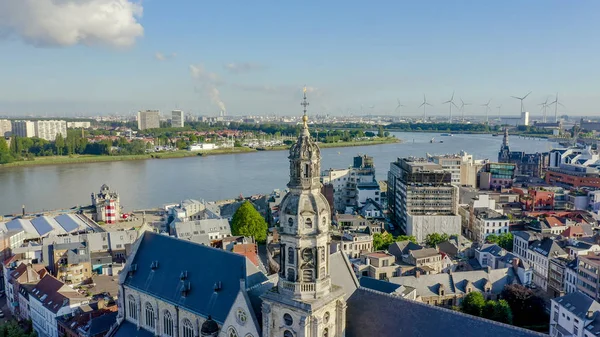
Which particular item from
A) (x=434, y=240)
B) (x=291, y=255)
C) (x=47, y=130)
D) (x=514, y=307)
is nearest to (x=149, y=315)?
(x=291, y=255)

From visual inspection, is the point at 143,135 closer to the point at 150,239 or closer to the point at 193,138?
the point at 193,138

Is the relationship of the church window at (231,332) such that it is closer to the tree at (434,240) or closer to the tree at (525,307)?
the tree at (525,307)

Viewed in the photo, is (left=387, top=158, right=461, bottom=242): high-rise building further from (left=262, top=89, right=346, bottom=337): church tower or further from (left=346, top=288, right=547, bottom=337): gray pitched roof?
(left=262, top=89, right=346, bottom=337): church tower

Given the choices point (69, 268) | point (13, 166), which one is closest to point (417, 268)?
point (69, 268)

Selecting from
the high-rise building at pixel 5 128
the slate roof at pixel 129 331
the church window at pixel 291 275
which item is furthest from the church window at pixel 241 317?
the high-rise building at pixel 5 128

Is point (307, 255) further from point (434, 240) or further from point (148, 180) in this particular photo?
point (148, 180)
